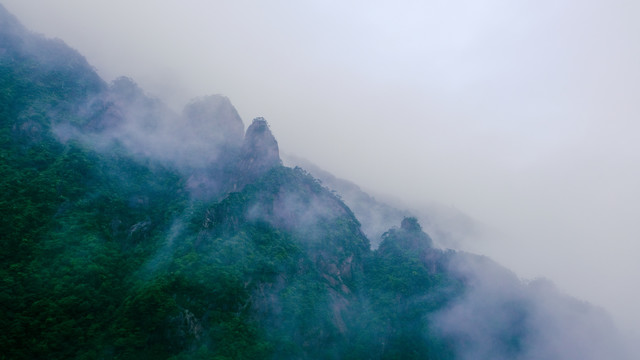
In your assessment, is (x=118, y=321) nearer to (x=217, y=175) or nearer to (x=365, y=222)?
(x=217, y=175)

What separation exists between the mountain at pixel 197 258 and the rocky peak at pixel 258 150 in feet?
1.31

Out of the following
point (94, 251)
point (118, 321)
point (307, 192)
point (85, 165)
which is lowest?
point (118, 321)

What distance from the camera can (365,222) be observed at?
5541 inches

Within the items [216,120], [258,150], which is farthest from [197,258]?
[216,120]

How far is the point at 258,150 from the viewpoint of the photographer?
93250 mm

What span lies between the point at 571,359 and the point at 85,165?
120 meters

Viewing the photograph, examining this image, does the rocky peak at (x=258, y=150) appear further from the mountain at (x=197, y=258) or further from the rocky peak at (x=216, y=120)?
the rocky peak at (x=216, y=120)

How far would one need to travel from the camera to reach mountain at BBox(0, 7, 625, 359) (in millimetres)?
46625

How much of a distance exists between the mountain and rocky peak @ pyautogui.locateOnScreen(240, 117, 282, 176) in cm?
40

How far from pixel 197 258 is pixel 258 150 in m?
40.1

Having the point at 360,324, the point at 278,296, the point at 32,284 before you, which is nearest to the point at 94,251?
the point at 32,284

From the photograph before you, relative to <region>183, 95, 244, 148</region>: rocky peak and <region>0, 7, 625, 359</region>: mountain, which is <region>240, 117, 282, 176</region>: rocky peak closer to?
<region>0, 7, 625, 359</region>: mountain

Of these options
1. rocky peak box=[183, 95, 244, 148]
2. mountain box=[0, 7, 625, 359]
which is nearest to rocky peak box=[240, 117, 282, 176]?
mountain box=[0, 7, 625, 359]

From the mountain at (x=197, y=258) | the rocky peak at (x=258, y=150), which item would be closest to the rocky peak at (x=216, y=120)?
the mountain at (x=197, y=258)
